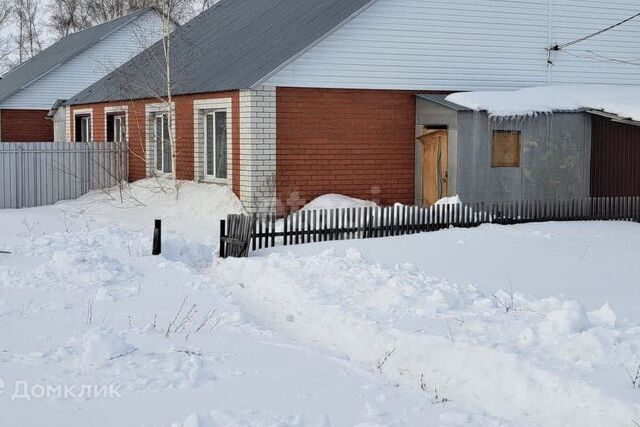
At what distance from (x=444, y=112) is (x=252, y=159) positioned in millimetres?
4313

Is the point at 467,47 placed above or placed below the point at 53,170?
above

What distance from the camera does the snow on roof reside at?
65.1 feet

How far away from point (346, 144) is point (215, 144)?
3522 mm

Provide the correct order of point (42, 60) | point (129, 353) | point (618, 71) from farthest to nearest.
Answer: point (42, 60)
point (618, 71)
point (129, 353)

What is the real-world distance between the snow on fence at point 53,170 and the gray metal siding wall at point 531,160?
10.6m

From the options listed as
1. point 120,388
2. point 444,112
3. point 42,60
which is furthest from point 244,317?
point 42,60

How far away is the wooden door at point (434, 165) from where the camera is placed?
20.2 metres

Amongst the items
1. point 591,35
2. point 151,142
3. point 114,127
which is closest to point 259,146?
point 151,142

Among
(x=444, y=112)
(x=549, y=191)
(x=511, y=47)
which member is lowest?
(x=549, y=191)

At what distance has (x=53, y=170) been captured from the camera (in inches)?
989

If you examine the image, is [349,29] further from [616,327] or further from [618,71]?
[616,327]

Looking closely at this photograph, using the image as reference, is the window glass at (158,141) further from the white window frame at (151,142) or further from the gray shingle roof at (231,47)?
the gray shingle roof at (231,47)

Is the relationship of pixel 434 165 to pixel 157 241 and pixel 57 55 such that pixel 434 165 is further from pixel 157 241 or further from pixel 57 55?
pixel 57 55

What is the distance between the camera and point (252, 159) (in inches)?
778
